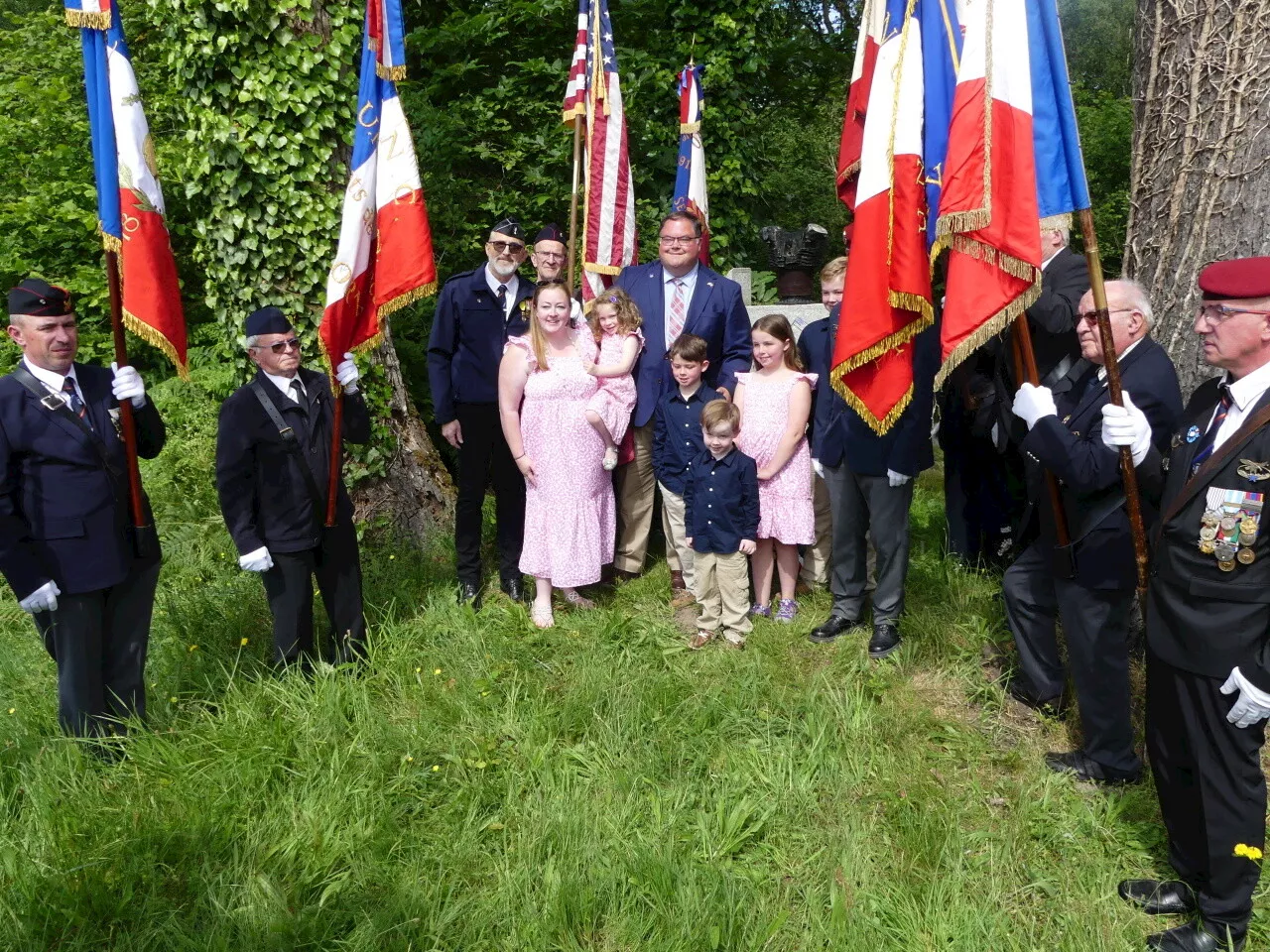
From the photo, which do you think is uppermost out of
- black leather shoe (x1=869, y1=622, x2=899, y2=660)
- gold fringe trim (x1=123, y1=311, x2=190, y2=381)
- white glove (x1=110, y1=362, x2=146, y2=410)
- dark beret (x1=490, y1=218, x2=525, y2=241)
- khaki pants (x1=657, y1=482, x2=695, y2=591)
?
dark beret (x1=490, y1=218, x2=525, y2=241)

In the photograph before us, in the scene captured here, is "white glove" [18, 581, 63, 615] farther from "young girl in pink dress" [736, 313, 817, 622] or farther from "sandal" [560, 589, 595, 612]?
"young girl in pink dress" [736, 313, 817, 622]

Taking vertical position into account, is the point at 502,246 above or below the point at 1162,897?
above

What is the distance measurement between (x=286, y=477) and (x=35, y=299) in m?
1.17

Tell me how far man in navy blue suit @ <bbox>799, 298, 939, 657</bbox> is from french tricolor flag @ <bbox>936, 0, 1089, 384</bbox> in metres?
0.78

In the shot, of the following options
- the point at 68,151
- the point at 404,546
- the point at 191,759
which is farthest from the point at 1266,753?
the point at 68,151

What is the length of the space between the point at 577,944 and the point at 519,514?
304 centimetres

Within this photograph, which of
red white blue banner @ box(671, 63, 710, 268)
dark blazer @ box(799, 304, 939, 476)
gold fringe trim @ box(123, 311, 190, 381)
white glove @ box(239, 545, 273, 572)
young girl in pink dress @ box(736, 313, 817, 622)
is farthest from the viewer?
red white blue banner @ box(671, 63, 710, 268)

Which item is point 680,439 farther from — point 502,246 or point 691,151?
point 691,151

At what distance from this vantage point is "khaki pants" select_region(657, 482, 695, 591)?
5.26m

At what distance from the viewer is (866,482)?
175 inches

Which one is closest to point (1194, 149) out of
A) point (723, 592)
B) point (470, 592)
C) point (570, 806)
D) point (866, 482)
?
point (866, 482)

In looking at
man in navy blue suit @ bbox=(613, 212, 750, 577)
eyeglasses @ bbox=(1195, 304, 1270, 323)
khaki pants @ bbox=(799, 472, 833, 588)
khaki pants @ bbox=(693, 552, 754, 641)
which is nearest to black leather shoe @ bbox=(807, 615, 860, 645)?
khaki pants @ bbox=(693, 552, 754, 641)

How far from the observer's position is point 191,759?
11.8 feet

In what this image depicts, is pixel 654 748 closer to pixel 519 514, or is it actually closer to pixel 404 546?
pixel 519 514
